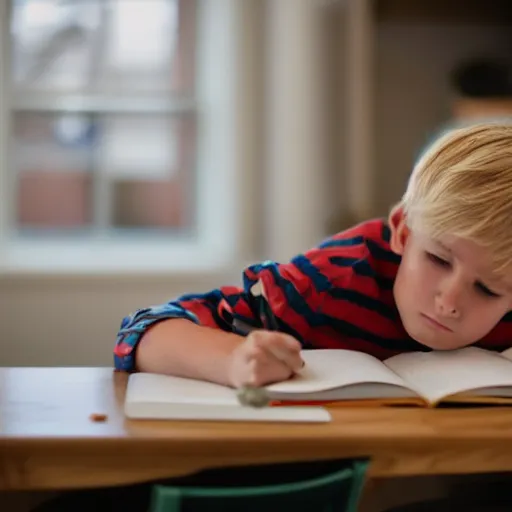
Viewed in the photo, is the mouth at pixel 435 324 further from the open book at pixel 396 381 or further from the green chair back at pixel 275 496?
the green chair back at pixel 275 496

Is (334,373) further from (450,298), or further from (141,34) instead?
(141,34)

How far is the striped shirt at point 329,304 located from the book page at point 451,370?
0.28ft

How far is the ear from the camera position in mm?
1116

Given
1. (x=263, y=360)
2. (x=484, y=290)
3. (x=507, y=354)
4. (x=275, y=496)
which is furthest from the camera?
(x=507, y=354)

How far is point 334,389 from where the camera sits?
885mm

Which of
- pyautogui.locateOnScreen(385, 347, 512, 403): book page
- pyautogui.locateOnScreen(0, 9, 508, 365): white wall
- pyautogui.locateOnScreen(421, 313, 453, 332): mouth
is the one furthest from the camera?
pyautogui.locateOnScreen(0, 9, 508, 365): white wall

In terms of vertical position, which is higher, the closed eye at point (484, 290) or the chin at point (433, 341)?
the closed eye at point (484, 290)

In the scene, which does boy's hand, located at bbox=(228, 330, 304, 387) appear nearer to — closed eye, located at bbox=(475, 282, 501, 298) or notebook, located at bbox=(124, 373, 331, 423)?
notebook, located at bbox=(124, 373, 331, 423)

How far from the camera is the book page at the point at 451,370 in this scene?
92 centimetres

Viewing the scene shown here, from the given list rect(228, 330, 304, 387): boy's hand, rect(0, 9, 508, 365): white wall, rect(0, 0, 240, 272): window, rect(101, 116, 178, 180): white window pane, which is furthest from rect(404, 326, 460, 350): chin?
rect(101, 116, 178, 180): white window pane

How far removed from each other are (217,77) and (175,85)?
0.20 meters

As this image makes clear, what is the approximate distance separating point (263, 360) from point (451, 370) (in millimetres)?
246

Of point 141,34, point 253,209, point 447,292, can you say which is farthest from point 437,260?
point 141,34

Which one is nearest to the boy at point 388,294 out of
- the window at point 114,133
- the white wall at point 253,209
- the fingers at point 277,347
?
the fingers at point 277,347
